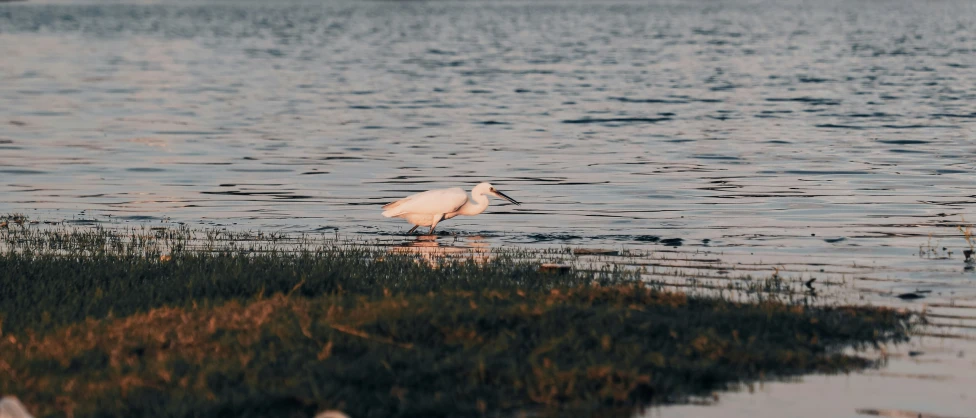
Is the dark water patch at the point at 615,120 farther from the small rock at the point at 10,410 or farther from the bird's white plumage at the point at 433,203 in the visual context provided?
the small rock at the point at 10,410

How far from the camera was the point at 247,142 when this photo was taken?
32.1 metres

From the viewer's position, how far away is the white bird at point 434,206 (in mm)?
17766

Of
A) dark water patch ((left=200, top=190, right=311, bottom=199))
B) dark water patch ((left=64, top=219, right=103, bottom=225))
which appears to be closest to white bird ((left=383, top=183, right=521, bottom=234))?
dark water patch ((left=64, top=219, right=103, bottom=225))

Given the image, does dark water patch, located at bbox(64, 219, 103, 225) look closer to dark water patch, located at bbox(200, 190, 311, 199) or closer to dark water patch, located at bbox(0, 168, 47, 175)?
dark water patch, located at bbox(200, 190, 311, 199)

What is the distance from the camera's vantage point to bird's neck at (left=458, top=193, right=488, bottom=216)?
18.2 meters

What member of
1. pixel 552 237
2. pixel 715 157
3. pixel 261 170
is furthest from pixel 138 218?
pixel 715 157

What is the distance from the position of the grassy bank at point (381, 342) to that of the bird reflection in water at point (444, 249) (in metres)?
2.23

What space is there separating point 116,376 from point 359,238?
9143 millimetres

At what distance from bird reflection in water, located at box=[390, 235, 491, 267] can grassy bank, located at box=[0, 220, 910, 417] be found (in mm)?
2228

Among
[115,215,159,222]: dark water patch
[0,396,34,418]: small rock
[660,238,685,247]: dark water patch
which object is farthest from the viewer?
[115,215,159,222]: dark water patch

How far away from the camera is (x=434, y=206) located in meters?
17.8

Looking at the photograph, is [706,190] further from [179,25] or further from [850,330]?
[179,25]

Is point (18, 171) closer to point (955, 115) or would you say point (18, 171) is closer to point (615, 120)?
point (615, 120)

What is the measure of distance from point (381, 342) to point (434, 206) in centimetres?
839
